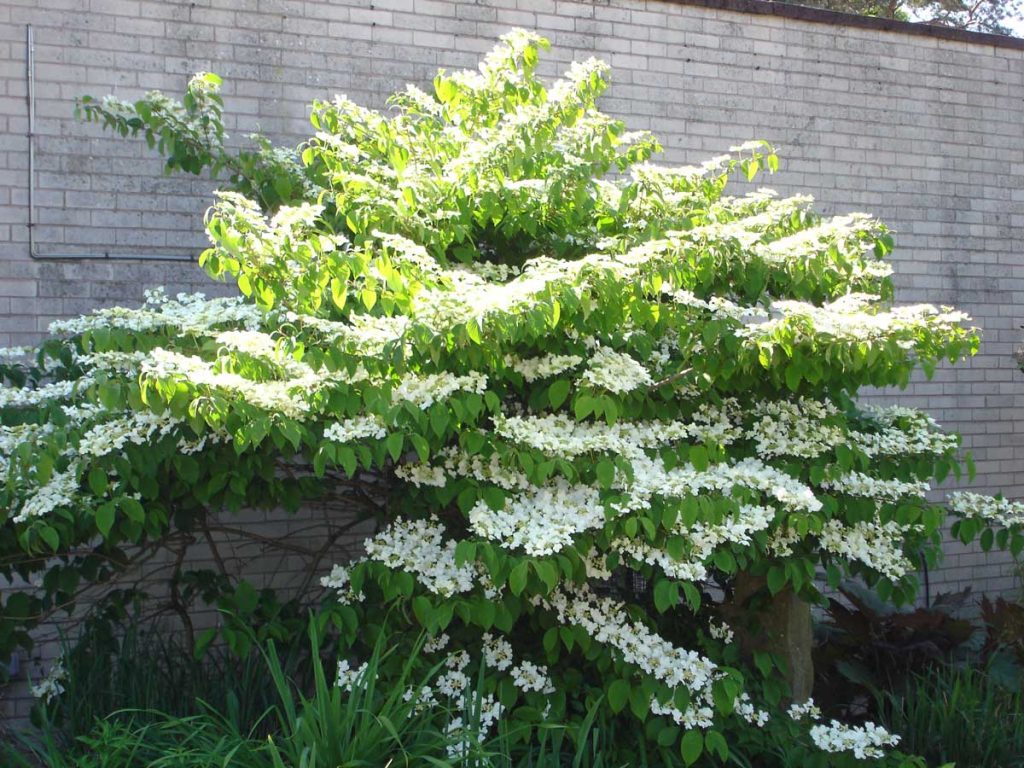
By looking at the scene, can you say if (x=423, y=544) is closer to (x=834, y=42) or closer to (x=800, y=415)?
(x=800, y=415)

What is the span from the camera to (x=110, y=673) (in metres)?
4.05

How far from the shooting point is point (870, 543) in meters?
3.83

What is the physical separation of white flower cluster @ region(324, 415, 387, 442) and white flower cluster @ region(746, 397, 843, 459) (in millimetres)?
1362

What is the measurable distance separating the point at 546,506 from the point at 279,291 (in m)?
1.02

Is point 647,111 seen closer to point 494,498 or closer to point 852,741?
point 494,498

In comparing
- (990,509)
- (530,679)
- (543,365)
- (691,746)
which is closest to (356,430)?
(543,365)

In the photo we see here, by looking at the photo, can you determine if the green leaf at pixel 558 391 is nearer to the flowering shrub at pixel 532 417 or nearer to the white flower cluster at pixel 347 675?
the flowering shrub at pixel 532 417

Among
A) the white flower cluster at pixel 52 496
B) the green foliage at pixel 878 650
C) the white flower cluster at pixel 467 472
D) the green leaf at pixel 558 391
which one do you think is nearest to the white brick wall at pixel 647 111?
the green foliage at pixel 878 650

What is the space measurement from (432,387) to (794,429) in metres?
1.39

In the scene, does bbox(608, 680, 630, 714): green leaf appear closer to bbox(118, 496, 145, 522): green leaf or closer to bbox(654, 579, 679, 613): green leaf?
bbox(654, 579, 679, 613): green leaf

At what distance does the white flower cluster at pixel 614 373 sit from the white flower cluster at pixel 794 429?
0.49 metres

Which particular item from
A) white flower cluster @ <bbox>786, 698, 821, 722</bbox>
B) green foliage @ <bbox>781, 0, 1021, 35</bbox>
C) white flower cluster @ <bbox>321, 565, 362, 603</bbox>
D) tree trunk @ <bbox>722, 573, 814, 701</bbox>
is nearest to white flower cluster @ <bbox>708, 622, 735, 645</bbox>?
tree trunk @ <bbox>722, 573, 814, 701</bbox>

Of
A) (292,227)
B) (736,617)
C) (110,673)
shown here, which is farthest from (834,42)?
(110,673)

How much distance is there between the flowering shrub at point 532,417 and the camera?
3180 mm
